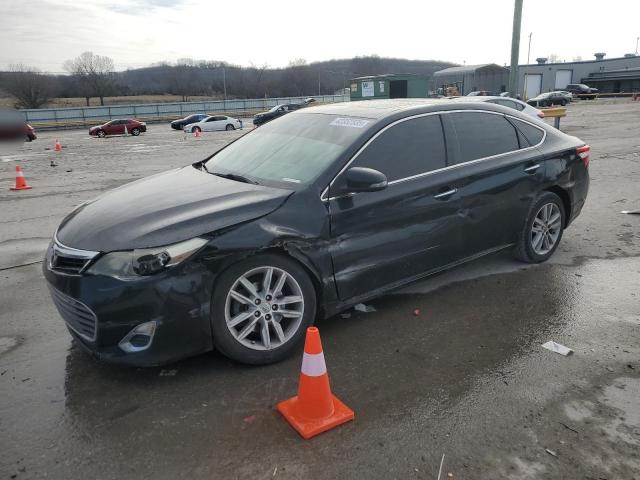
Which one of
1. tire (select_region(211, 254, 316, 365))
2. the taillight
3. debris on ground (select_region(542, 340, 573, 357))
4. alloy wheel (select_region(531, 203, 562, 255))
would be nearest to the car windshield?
tire (select_region(211, 254, 316, 365))

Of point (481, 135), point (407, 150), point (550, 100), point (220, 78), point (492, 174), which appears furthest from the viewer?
point (220, 78)

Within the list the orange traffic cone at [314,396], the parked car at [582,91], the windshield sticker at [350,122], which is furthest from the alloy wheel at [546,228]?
the parked car at [582,91]

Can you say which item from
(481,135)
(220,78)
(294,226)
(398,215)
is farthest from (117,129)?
(220,78)

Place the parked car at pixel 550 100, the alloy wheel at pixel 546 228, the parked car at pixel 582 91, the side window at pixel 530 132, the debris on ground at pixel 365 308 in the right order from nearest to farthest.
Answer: the debris on ground at pixel 365 308 < the side window at pixel 530 132 < the alloy wheel at pixel 546 228 < the parked car at pixel 550 100 < the parked car at pixel 582 91

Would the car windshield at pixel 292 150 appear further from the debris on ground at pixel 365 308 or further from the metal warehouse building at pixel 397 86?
the metal warehouse building at pixel 397 86

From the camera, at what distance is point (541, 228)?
17.5ft

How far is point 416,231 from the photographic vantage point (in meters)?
4.17

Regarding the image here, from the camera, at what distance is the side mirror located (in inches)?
144

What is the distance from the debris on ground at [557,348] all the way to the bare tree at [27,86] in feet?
35.5

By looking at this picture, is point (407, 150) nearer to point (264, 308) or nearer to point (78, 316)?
point (264, 308)

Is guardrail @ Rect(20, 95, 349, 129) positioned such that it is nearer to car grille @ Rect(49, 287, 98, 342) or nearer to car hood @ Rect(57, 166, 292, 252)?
car hood @ Rect(57, 166, 292, 252)

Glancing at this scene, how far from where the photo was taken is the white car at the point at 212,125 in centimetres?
3460

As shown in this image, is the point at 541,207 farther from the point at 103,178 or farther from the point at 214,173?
the point at 103,178

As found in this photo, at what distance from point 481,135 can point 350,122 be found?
51.9 inches
